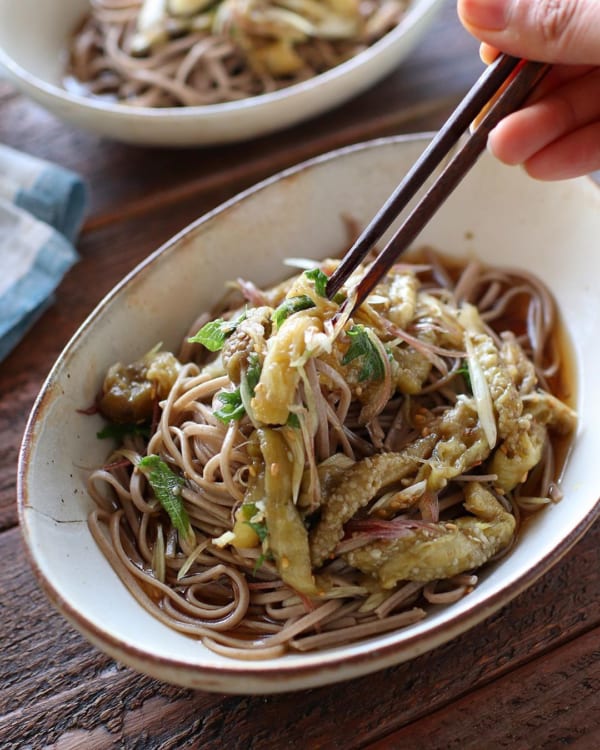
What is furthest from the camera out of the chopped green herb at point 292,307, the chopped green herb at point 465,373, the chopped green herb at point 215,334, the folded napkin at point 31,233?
the folded napkin at point 31,233

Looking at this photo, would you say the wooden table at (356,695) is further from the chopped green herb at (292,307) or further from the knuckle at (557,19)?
the knuckle at (557,19)

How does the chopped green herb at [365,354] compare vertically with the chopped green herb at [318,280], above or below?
below

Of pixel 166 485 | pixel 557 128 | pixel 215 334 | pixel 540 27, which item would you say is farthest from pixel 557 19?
pixel 166 485

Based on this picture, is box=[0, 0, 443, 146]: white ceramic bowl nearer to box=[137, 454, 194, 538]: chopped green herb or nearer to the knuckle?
the knuckle

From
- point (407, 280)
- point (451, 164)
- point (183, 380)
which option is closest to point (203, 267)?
point (183, 380)

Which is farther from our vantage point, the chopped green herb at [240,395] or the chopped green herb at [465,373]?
the chopped green herb at [465,373]

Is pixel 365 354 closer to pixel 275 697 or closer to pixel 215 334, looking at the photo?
pixel 215 334

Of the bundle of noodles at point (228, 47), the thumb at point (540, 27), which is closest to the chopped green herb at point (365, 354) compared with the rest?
the thumb at point (540, 27)

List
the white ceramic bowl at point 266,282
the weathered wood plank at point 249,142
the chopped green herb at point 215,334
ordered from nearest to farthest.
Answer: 1. the white ceramic bowl at point 266,282
2. the chopped green herb at point 215,334
3. the weathered wood plank at point 249,142
